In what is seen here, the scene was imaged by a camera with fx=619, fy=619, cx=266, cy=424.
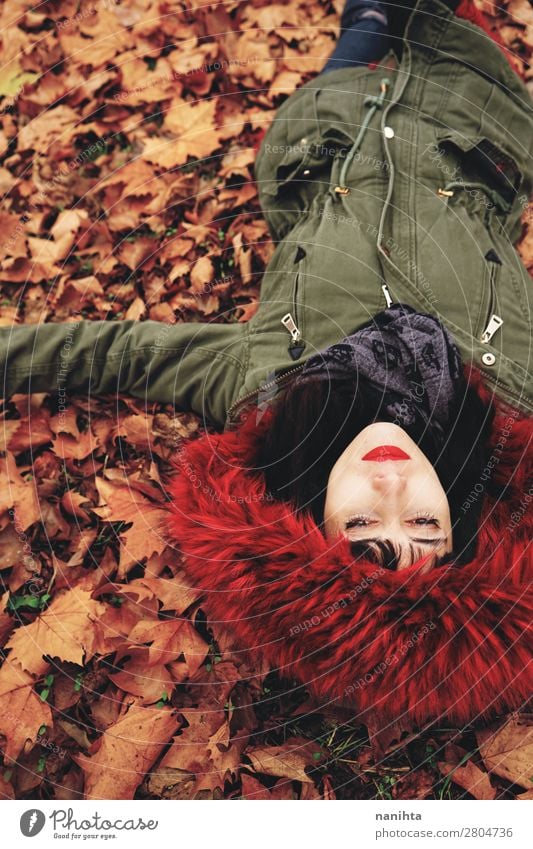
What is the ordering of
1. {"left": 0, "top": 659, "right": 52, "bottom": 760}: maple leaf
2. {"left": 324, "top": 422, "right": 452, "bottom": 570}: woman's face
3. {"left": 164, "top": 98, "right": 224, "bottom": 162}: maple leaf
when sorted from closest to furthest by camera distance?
{"left": 324, "top": 422, "right": 452, "bottom": 570}: woman's face → {"left": 0, "top": 659, "right": 52, "bottom": 760}: maple leaf → {"left": 164, "top": 98, "right": 224, "bottom": 162}: maple leaf

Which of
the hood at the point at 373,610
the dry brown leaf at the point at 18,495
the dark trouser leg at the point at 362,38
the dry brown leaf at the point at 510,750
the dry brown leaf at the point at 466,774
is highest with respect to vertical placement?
the dark trouser leg at the point at 362,38

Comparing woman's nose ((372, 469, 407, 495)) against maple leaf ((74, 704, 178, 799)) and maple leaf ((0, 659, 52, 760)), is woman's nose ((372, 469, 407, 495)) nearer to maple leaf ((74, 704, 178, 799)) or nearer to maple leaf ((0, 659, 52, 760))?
maple leaf ((74, 704, 178, 799))

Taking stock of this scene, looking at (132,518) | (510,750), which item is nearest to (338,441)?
(132,518)

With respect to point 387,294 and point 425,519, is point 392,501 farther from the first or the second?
point 387,294

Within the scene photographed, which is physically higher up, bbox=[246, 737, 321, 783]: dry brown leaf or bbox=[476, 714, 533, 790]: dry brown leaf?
bbox=[476, 714, 533, 790]: dry brown leaf

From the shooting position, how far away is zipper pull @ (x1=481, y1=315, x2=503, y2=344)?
254cm

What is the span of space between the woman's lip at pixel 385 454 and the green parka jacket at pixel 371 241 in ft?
1.79

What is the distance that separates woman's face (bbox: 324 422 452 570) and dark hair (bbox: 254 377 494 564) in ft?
0.49

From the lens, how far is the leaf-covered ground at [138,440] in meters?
2.13

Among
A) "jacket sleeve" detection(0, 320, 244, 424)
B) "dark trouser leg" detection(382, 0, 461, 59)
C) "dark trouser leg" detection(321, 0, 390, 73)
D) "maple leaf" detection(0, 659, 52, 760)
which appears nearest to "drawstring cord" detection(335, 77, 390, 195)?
"dark trouser leg" detection(382, 0, 461, 59)

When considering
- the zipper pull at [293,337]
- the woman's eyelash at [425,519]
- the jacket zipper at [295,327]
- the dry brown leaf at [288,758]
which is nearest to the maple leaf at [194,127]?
the jacket zipper at [295,327]

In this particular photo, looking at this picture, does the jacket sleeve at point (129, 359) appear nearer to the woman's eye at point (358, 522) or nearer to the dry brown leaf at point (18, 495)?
the dry brown leaf at point (18, 495)

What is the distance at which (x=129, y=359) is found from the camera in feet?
9.06

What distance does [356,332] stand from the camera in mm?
2494
